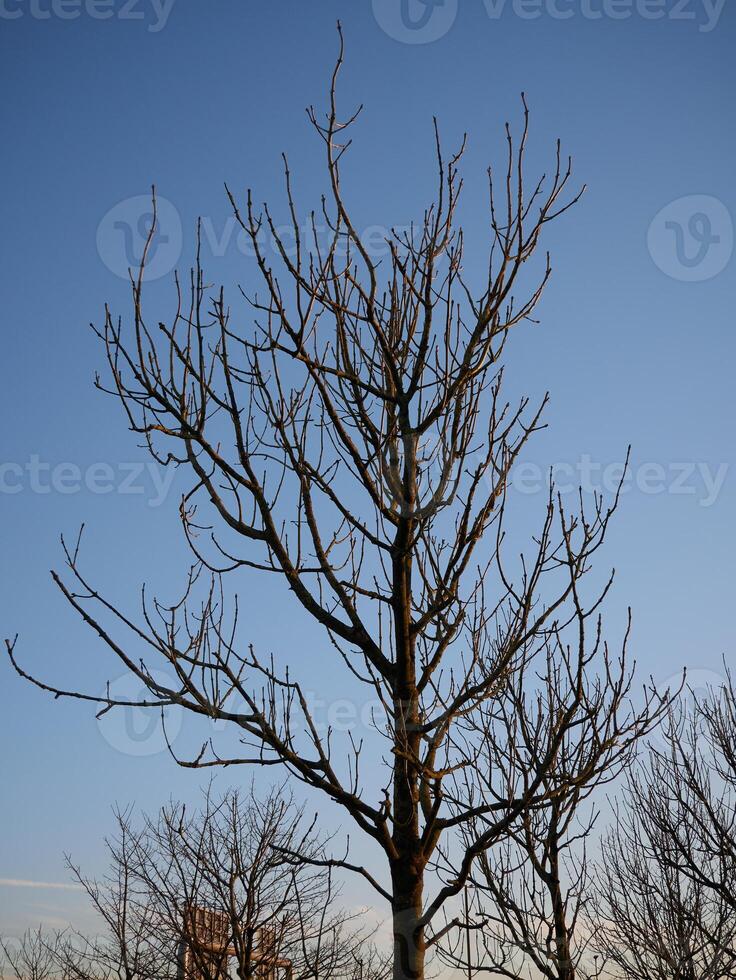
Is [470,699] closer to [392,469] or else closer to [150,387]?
[392,469]

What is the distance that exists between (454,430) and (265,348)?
815 millimetres

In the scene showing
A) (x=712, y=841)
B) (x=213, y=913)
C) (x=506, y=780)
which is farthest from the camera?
(x=213, y=913)

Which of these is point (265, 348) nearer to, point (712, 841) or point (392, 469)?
point (392, 469)

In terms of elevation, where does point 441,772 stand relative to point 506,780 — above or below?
below

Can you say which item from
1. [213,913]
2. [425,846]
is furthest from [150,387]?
[213,913]

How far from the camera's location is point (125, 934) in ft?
40.2

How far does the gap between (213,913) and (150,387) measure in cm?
982

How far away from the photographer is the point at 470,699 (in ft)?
10.0

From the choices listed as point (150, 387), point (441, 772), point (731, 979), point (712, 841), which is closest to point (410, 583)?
point (441, 772)

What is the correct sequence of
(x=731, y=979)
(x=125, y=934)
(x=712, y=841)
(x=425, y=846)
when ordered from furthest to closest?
(x=125, y=934) < (x=712, y=841) < (x=731, y=979) < (x=425, y=846)

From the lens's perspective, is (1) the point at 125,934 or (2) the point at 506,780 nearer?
(2) the point at 506,780

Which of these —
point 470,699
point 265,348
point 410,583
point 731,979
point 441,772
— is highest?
point 265,348

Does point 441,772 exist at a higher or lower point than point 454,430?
lower

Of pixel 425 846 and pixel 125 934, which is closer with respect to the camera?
pixel 425 846
